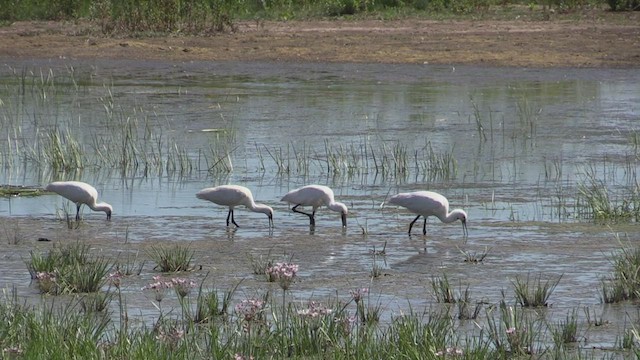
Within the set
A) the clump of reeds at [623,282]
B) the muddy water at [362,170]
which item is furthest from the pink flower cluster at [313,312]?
the clump of reeds at [623,282]

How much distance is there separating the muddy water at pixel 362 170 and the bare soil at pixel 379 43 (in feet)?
2.82

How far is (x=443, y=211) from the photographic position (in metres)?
11.1

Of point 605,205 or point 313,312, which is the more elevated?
point 313,312

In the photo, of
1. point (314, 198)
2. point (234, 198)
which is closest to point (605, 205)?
point (314, 198)

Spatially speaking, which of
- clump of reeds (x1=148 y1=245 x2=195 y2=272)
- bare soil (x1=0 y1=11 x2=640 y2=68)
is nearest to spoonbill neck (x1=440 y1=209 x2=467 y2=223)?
clump of reeds (x1=148 y1=245 x2=195 y2=272)

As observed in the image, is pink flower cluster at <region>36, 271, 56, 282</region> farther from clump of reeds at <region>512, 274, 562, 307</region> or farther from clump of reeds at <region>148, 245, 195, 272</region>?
clump of reeds at <region>512, 274, 562, 307</region>

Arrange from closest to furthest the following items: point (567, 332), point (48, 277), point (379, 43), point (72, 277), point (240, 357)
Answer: point (240, 357), point (567, 332), point (48, 277), point (72, 277), point (379, 43)

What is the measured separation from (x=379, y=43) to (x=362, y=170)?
12839 millimetres

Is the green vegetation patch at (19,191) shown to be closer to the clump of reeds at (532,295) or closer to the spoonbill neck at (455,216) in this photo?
the spoonbill neck at (455,216)

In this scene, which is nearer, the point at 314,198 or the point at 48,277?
the point at 48,277

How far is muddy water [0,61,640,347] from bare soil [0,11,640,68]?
2.82 feet

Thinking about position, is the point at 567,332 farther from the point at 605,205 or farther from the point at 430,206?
the point at 605,205

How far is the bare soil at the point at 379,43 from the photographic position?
2570 centimetres

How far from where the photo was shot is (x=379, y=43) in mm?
27141
